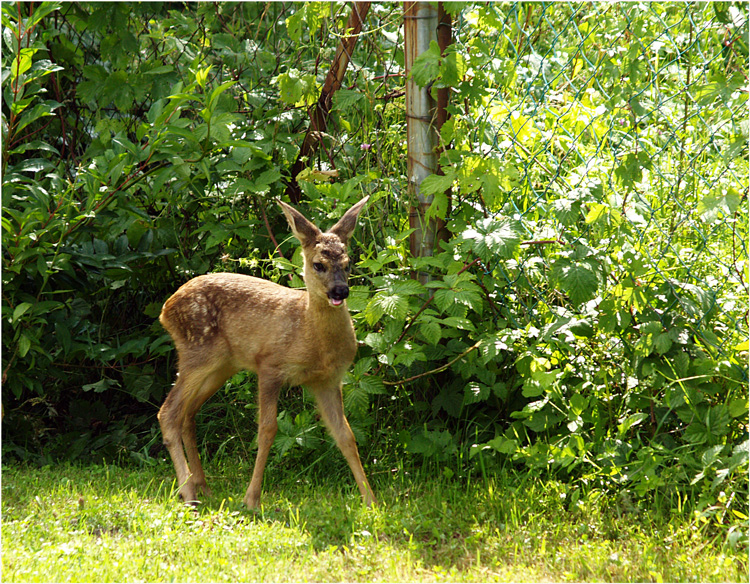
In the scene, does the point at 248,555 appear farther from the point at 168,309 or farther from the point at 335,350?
the point at 168,309

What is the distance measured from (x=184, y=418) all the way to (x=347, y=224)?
1.49m

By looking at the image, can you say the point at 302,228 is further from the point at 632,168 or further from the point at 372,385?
the point at 632,168

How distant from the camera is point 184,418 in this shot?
4719 mm

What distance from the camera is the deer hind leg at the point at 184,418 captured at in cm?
453

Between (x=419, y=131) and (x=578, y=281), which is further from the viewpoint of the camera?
(x=419, y=131)

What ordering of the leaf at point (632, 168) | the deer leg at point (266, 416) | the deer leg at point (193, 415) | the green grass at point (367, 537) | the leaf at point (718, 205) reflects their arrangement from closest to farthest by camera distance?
the green grass at point (367, 537)
the leaf at point (718, 205)
the leaf at point (632, 168)
the deer leg at point (266, 416)
the deer leg at point (193, 415)

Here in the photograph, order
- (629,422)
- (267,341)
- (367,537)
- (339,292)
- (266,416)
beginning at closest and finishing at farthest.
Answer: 1. (367,537)
2. (629,422)
3. (339,292)
4. (266,416)
5. (267,341)

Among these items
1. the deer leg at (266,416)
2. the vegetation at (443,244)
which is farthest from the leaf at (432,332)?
the deer leg at (266,416)

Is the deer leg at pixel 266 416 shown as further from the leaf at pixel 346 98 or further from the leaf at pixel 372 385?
the leaf at pixel 346 98

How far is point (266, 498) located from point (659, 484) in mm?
1979

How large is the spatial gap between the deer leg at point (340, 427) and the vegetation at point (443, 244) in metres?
0.13

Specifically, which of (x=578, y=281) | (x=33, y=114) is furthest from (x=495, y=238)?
(x=33, y=114)

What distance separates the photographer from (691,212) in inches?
166

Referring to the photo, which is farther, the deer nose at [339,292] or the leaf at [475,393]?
the leaf at [475,393]
